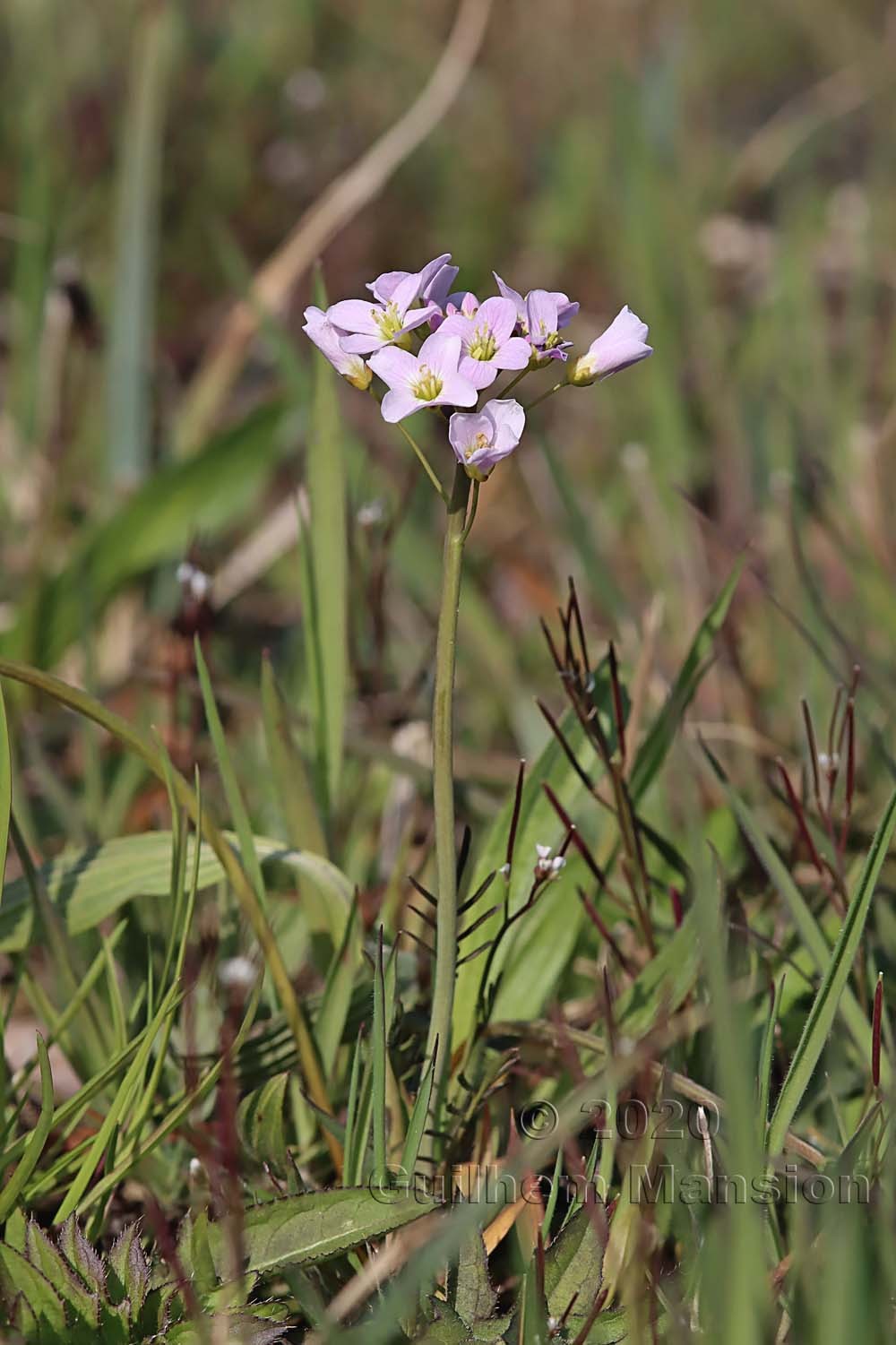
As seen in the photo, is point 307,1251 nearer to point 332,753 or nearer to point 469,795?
point 332,753

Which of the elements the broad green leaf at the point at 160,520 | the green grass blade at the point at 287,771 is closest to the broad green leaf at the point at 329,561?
the green grass blade at the point at 287,771

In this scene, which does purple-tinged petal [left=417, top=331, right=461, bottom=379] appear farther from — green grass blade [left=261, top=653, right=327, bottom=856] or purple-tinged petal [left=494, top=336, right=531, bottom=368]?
green grass blade [left=261, top=653, right=327, bottom=856]

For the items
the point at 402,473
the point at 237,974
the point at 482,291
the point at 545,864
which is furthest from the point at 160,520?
the point at 482,291

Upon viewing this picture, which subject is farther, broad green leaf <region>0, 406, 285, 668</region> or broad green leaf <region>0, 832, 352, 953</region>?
broad green leaf <region>0, 406, 285, 668</region>

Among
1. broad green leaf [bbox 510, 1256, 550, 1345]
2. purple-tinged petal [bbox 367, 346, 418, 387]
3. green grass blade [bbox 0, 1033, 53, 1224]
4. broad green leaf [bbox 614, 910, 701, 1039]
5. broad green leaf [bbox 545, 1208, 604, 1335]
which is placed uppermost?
purple-tinged petal [bbox 367, 346, 418, 387]

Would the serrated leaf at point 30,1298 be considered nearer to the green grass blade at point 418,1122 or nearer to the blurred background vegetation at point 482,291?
the green grass blade at point 418,1122

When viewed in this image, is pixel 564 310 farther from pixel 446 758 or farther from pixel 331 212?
pixel 331 212

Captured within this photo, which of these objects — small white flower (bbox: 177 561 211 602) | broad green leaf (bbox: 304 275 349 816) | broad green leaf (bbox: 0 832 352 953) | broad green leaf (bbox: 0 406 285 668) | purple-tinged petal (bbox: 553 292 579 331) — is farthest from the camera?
broad green leaf (bbox: 0 406 285 668)

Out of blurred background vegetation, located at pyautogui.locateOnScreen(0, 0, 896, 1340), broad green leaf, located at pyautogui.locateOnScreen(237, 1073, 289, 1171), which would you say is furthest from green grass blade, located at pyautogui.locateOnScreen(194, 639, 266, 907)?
broad green leaf, located at pyautogui.locateOnScreen(237, 1073, 289, 1171)
